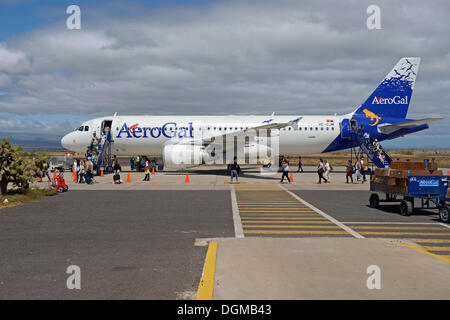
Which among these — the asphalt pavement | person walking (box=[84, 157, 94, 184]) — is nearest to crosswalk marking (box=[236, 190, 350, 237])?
the asphalt pavement

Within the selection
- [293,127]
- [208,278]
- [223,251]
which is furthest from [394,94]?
[208,278]

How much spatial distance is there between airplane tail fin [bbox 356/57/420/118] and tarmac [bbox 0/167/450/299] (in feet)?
71.5

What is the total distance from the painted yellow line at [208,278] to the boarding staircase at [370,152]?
26.5 metres

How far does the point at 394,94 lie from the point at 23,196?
32076 millimetres

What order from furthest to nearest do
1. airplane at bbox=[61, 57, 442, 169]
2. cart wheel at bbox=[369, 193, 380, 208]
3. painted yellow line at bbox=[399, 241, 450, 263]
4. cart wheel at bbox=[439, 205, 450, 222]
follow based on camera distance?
airplane at bbox=[61, 57, 442, 169]
cart wheel at bbox=[369, 193, 380, 208]
cart wheel at bbox=[439, 205, 450, 222]
painted yellow line at bbox=[399, 241, 450, 263]

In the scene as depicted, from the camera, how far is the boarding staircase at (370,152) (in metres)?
31.9

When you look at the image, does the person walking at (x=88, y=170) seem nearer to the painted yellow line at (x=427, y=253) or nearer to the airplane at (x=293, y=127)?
the airplane at (x=293, y=127)

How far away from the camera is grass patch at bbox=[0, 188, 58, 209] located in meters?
17.1

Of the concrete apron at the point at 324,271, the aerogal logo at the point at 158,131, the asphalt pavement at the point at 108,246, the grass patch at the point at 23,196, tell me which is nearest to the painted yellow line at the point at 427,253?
the concrete apron at the point at 324,271

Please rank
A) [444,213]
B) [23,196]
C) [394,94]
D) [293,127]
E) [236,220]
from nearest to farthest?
[444,213] < [236,220] < [23,196] < [394,94] < [293,127]

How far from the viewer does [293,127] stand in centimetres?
3634

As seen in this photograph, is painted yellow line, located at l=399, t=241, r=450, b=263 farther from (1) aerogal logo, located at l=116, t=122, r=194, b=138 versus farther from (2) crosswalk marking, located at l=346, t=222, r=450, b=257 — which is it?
(1) aerogal logo, located at l=116, t=122, r=194, b=138

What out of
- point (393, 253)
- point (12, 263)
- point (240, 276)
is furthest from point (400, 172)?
point (12, 263)

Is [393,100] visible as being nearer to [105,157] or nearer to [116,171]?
[116,171]
